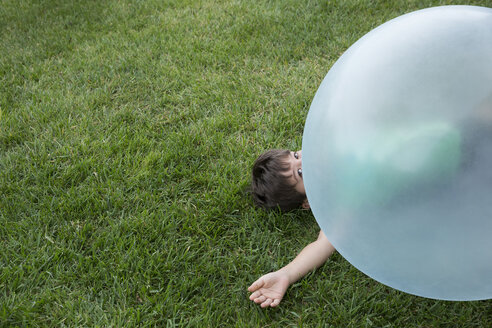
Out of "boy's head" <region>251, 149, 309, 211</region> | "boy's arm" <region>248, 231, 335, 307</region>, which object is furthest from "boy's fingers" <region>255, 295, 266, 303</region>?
"boy's head" <region>251, 149, 309, 211</region>

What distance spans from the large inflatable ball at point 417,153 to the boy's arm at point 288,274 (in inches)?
23.4

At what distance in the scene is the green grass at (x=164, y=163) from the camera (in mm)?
1844

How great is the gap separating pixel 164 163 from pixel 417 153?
1.63 metres

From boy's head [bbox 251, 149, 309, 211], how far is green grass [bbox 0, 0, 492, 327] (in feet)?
0.22

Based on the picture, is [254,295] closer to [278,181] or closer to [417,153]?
[278,181]

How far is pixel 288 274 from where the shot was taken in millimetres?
1911

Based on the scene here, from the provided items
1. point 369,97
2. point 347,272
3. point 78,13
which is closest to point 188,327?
point 347,272

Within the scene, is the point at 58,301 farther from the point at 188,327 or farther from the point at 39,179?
the point at 39,179

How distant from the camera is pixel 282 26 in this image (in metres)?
3.59

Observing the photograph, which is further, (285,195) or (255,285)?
(285,195)

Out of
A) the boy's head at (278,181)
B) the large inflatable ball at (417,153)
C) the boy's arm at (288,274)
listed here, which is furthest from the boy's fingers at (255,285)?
the large inflatable ball at (417,153)

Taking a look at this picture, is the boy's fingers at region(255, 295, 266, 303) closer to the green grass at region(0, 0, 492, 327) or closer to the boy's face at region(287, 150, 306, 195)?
the green grass at region(0, 0, 492, 327)

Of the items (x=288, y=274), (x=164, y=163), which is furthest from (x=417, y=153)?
(x=164, y=163)

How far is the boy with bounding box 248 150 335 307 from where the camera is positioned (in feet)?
6.31
